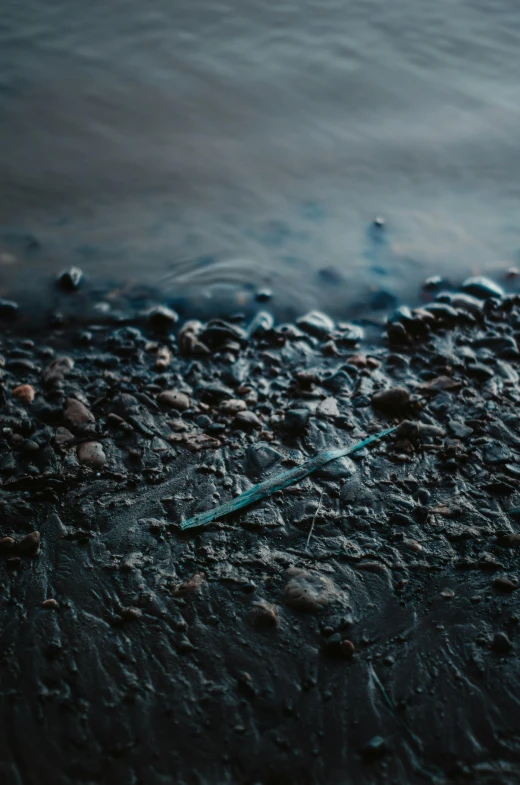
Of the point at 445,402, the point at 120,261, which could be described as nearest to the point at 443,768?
the point at 445,402

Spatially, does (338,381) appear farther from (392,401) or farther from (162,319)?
(162,319)

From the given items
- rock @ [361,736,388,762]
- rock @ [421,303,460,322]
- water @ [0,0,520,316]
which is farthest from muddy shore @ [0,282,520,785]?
water @ [0,0,520,316]

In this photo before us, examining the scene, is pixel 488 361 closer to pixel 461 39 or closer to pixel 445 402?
pixel 445 402

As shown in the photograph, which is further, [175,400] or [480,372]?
[480,372]

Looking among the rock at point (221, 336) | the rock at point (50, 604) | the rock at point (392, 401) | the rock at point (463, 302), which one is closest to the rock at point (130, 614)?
the rock at point (50, 604)

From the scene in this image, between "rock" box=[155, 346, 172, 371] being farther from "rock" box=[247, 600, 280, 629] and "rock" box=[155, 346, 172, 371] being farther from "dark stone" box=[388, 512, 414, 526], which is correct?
"rock" box=[247, 600, 280, 629]

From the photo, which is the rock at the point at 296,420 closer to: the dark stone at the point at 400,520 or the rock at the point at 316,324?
the dark stone at the point at 400,520

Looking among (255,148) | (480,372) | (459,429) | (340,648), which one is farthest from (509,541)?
(255,148)
